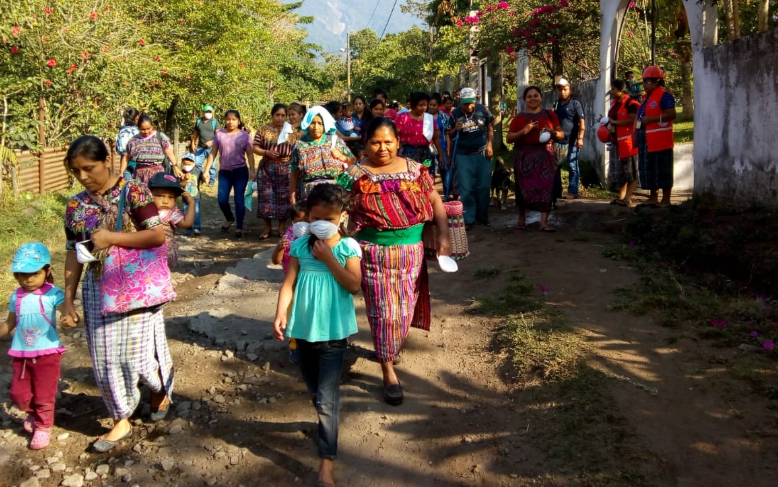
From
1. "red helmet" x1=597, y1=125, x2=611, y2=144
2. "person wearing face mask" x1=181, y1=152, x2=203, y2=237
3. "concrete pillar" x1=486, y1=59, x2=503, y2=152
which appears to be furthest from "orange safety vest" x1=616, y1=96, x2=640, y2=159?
"concrete pillar" x1=486, y1=59, x2=503, y2=152

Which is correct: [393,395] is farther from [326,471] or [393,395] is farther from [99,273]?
[99,273]

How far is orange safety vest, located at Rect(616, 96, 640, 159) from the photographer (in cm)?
952

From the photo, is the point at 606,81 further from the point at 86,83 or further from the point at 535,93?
the point at 86,83

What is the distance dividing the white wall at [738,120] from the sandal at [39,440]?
6.62 m

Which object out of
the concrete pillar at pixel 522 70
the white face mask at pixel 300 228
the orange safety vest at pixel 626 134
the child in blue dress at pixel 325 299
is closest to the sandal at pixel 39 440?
the child in blue dress at pixel 325 299

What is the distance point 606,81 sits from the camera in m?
11.4

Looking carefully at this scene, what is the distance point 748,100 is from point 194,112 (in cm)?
1420

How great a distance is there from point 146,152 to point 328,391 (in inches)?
225

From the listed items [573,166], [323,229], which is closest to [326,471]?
[323,229]

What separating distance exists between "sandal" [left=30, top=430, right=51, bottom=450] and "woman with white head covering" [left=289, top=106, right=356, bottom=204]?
3.11 meters

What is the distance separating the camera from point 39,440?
395 cm

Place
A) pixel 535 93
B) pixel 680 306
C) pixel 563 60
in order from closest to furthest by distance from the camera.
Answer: pixel 680 306
pixel 535 93
pixel 563 60

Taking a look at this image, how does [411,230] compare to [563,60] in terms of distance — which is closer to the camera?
[411,230]

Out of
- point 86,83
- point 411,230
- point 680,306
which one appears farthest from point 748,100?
point 86,83
